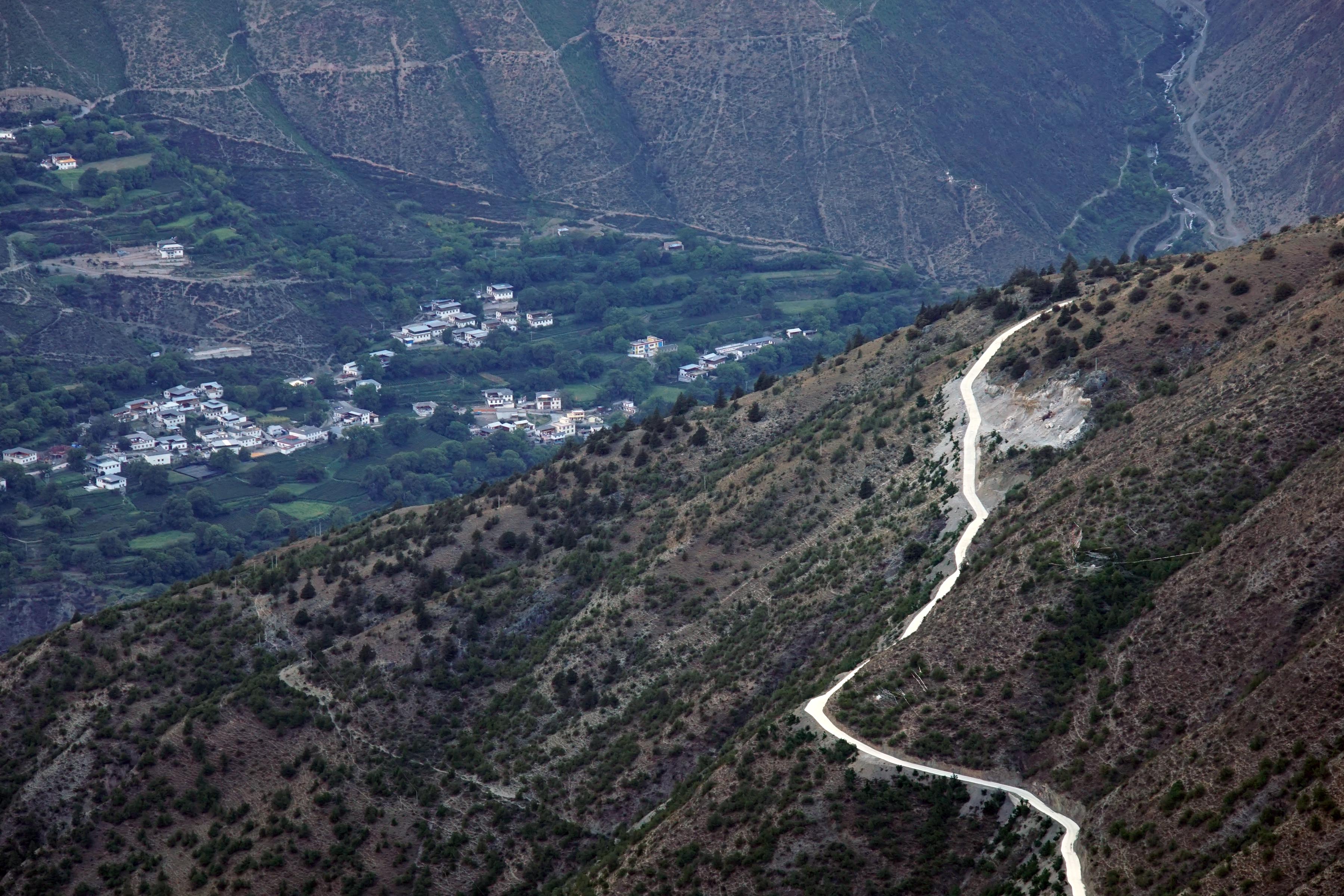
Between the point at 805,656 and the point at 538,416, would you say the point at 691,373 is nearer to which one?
the point at 538,416

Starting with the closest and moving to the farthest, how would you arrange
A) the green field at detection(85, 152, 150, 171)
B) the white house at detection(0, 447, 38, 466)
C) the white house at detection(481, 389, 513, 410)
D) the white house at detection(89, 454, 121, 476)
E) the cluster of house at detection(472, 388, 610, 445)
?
the white house at detection(89, 454, 121, 476) → the white house at detection(0, 447, 38, 466) → the cluster of house at detection(472, 388, 610, 445) → the white house at detection(481, 389, 513, 410) → the green field at detection(85, 152, 150, 171)

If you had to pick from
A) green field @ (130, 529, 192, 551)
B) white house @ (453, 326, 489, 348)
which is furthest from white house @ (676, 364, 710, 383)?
green field @ (130, 529, 192, 551)

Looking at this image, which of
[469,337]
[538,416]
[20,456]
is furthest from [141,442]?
[469,337]

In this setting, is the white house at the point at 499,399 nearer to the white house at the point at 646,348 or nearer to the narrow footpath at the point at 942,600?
the white house at the point at 646,348

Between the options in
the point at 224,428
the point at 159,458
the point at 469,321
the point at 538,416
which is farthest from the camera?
the point at 469,321

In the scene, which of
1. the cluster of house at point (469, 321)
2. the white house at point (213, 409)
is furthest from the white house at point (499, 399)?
the white house at point (213, 409)

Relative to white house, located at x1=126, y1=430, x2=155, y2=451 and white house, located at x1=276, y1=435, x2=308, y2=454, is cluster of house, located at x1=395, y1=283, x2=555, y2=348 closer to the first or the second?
white house, located at x1=276, y1=435, x2=308, y2=454
